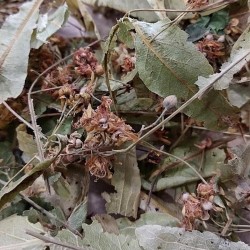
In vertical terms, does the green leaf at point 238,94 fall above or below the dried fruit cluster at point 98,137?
below

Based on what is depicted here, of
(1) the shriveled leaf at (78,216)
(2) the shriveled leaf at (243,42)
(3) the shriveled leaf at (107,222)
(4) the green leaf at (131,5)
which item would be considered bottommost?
(3) the shriveled leaf at (107,222)

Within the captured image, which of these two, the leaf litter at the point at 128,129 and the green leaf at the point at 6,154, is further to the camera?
the green leaf at the point at 6,154

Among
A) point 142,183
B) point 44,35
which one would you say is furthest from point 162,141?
point 44,35

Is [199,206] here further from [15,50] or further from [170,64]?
[15,50]

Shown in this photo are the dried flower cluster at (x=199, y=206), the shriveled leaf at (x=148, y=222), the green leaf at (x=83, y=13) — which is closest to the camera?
the dried flower cluster at (x=199, y=206)

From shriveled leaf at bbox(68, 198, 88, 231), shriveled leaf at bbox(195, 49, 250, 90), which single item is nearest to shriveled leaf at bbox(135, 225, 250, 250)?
shriveled leaf at bbox(68, 198, 88, 231)

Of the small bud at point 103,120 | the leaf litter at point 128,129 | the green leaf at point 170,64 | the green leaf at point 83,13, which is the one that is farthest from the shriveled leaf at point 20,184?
the green leaf at point 83,13

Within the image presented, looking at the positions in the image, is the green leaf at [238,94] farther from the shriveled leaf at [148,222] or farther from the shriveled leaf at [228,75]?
the shriveled leaf at [148,222]

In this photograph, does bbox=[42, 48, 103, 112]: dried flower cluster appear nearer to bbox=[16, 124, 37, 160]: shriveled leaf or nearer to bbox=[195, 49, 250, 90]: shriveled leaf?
bbox=[16, 124, 37, 160]: shriveled leaf
